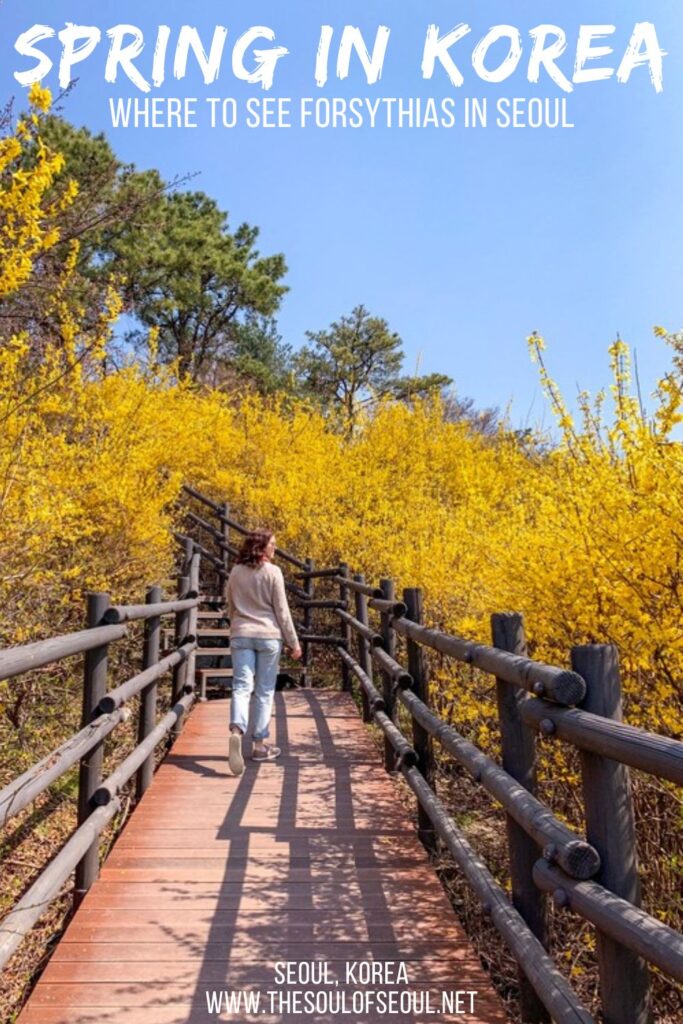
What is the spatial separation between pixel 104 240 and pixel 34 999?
15684 mm

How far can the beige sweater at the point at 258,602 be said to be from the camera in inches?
189

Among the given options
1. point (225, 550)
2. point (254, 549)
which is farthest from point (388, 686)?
point (225, 550)

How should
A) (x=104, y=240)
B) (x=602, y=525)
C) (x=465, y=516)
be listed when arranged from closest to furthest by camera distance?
(x=602, y=525) → (x=465, y=516) → (x=104, y=240)

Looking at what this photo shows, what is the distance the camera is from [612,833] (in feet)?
5.30

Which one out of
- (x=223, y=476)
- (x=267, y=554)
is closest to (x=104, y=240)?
(x=223, y=476)

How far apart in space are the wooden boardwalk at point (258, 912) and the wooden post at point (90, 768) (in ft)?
0.25

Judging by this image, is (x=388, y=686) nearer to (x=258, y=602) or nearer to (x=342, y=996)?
(x=258, y=602)

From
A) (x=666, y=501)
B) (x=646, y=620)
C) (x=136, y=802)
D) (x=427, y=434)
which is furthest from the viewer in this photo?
(x=427, y=434)

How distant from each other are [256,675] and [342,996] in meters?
2.72

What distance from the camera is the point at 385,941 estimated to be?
2.61 meters

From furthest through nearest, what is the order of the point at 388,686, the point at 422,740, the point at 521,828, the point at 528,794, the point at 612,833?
the point at 388,686
the point at 422,740
the point at 521,828
the point at 528,794
the point at 612,833

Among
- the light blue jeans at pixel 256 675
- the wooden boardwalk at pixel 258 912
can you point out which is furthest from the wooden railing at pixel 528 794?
the light blue jeans at pixel 256 675

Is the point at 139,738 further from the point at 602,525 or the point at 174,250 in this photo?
the point at 174,250

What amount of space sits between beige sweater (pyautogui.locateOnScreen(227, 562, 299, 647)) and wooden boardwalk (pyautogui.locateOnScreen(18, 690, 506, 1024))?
0.93 m
